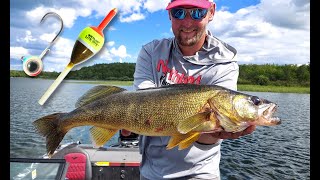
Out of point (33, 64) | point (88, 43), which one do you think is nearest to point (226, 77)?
point (88, 43)

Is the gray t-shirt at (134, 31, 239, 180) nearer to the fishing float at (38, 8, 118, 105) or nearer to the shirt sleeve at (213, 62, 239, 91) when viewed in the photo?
the shirt sleeve at (213, 62, 239, 91)

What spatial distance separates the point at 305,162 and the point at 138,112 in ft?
77.4

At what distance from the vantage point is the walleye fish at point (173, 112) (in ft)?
11.7

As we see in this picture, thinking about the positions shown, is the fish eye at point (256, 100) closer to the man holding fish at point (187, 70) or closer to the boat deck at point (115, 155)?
the man holding fish at point (187, 70)

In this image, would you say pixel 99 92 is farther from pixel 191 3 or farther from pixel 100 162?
pixel 100 162

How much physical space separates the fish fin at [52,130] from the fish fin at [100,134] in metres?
0.28

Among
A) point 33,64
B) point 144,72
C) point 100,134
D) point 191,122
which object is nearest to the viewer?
point 191,122

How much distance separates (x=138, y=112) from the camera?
11.9 ft

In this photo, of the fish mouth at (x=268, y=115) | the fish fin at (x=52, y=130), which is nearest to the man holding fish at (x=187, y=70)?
the fish mouth at (x=268, y=115)

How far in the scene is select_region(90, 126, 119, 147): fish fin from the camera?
3.78 meters

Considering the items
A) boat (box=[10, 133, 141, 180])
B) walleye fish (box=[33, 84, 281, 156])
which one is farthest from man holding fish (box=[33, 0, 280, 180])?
boat (box=[10, 133, 141, 180])

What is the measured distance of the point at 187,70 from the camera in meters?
4.01

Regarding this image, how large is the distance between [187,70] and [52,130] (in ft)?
5.13
